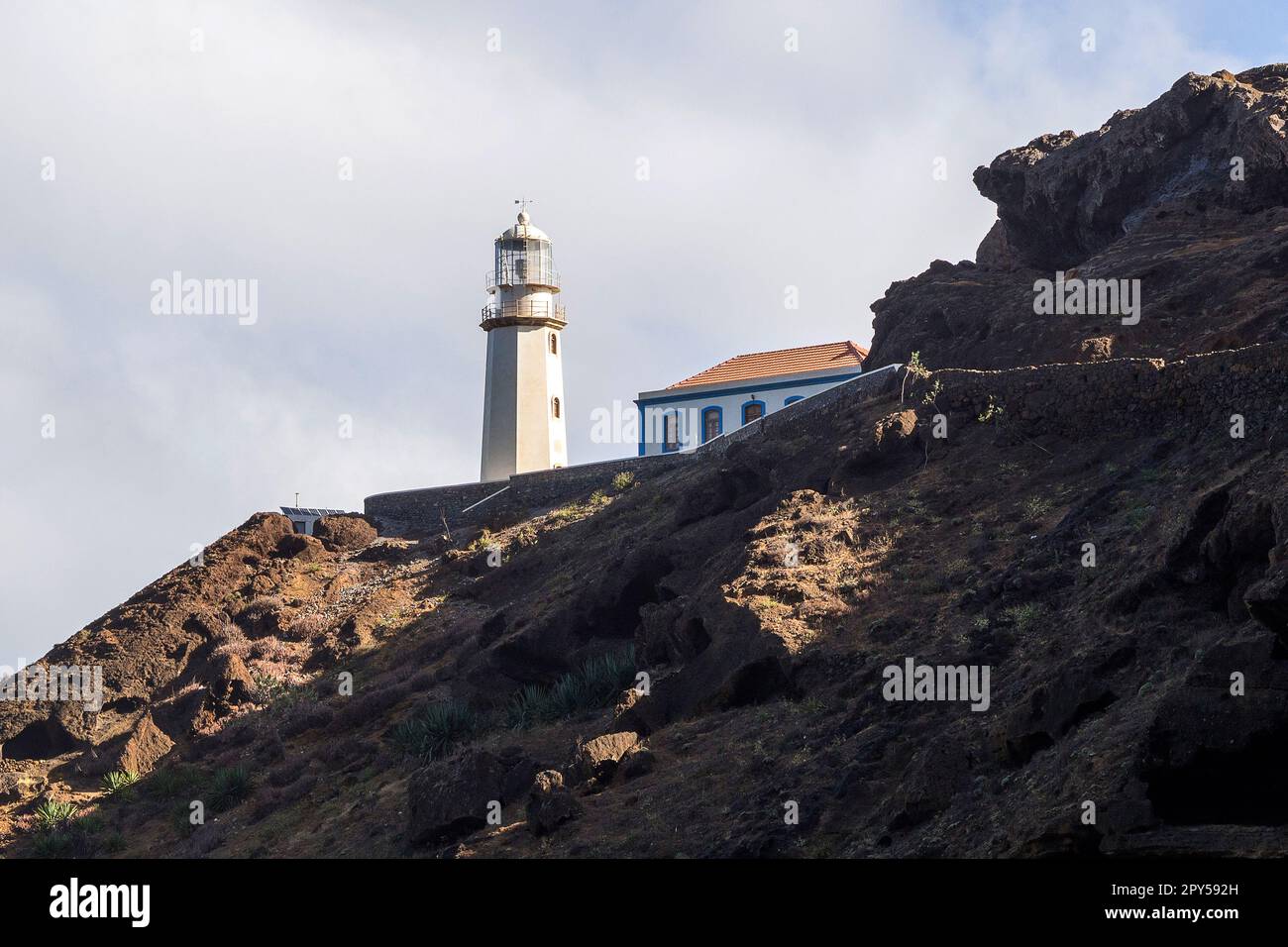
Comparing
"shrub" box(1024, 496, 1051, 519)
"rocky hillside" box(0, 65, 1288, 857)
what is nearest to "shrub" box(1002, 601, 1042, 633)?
"rocky hillside" box(0, 65, 1288, 857)

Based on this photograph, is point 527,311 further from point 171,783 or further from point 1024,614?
point 1024,614

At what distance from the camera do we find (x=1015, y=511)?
20672 millimetres

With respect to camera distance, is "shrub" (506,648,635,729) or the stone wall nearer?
the stone wall

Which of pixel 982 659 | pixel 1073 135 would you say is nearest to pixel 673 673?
pixel 982 659

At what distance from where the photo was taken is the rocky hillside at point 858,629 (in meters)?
13.5

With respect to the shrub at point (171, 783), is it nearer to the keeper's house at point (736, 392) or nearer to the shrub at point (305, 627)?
the shrub at point (305, 627)

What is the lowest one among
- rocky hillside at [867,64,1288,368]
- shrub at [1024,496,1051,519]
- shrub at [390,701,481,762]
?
shrub at [390,701,481,762]

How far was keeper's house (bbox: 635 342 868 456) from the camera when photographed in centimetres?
4653

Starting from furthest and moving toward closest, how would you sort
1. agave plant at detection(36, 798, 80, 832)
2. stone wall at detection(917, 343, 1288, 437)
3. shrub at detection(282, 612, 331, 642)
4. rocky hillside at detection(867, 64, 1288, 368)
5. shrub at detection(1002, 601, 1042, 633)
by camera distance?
shrub at detection(282, 612, 331, 642) < agave plant at detection(36, 798, 80, 832) < rocky hillside at detection(867, 64, 1288, 368) < stone wall at detection(917, 343, 1288, 437) < shrub at detection(1002, 601, 1042, 633)

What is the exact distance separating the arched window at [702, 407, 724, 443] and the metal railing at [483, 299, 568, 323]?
616 cm

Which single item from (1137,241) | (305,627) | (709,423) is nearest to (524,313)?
(709,423)

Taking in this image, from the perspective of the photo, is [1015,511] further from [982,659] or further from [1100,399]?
[982,659]

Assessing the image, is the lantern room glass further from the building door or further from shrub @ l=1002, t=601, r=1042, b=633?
shrub @ l=1002, t=601, r=1042, b=633
